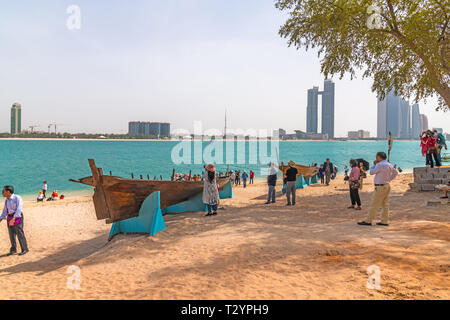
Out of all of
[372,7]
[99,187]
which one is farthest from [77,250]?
[372,7]

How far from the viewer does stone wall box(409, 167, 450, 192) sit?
13.4m

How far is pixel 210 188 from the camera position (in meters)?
9.88

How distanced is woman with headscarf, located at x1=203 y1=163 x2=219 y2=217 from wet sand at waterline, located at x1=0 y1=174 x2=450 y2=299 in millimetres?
540

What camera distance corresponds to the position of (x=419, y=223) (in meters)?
7.57

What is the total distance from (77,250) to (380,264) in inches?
325

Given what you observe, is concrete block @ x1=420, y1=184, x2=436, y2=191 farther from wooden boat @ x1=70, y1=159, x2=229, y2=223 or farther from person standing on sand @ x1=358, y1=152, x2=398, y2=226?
wooden boat @ x1=70, y1=159, x2=229, y2=223

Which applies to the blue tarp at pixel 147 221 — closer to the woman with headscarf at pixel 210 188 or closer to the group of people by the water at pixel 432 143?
the woman with headscarf at pixel 210 188

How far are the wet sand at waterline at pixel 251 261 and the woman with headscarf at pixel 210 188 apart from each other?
540 millimetres

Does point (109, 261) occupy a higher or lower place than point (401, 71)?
lower

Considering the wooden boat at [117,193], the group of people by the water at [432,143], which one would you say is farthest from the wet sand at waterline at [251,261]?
the group of people by the water at [432,143]

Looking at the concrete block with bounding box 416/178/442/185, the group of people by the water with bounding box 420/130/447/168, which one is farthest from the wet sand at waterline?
the group of people by the water with bounding box 420/130/447/168

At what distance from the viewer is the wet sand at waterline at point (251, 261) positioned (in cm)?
433
